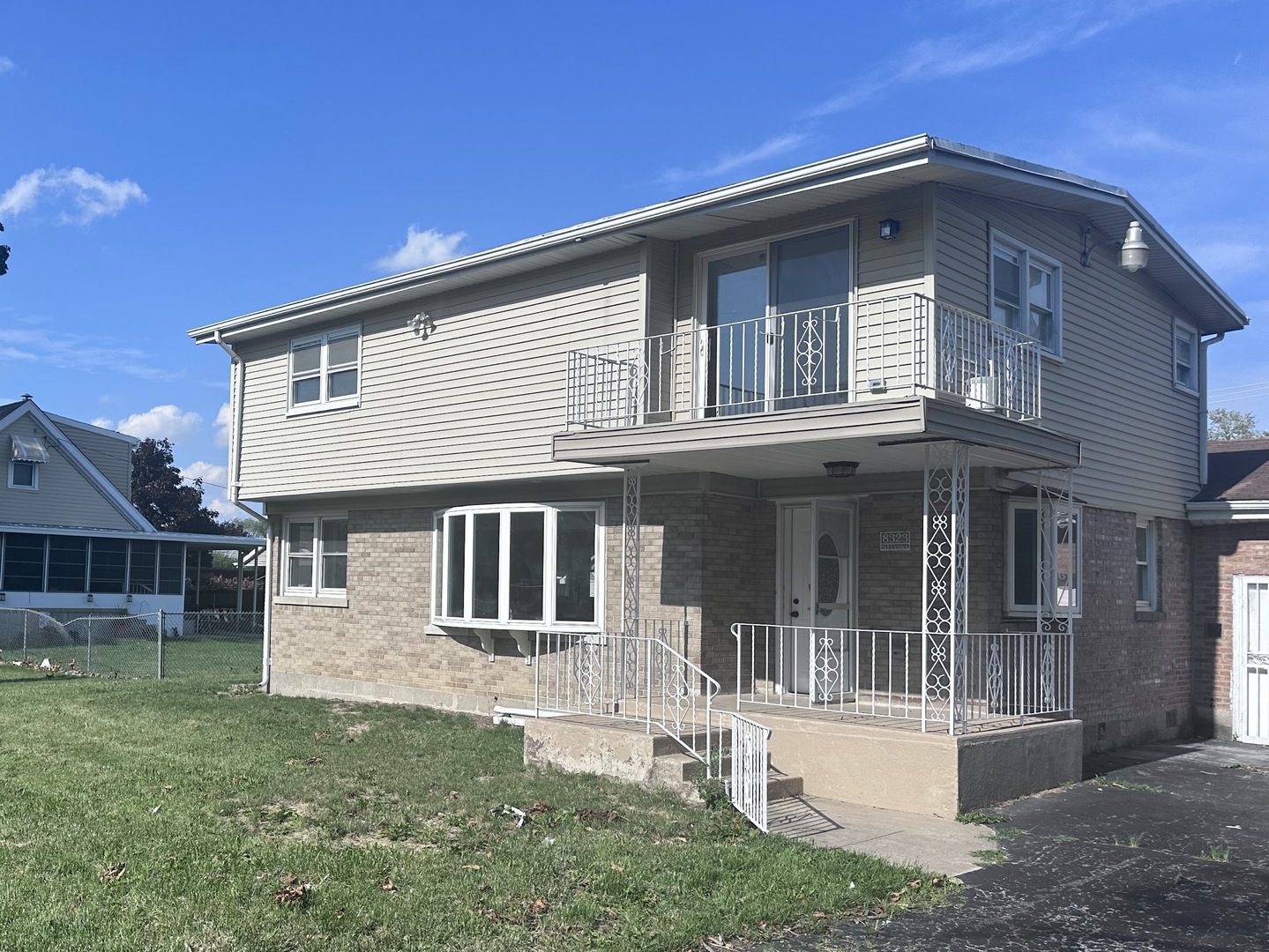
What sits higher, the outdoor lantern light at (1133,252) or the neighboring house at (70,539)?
the outdoor lantern light at (1133,252)

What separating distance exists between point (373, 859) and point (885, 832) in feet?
13.1

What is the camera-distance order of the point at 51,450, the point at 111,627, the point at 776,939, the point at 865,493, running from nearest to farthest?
the point at 776,939, the point at 865,493, the point at 111,627, the point at 51,450

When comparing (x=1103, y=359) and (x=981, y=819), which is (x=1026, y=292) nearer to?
(x=1103, y=359)

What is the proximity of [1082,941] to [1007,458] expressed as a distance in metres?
5.83

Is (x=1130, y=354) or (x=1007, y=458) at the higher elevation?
(x=1130, y=354)

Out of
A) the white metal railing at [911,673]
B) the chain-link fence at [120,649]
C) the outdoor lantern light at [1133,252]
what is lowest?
the chain-link fence at [120,649]

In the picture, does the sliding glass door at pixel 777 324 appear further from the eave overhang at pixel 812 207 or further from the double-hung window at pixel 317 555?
the double-hung window at pixel 317 555

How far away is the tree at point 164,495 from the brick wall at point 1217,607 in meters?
49.0

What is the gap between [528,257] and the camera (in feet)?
46.9

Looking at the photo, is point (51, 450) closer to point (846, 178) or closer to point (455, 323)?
point (455, 323)

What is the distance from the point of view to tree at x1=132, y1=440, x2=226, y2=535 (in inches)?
2237

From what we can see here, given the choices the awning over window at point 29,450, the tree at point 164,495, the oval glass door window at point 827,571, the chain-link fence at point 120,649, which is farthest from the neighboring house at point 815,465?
the tree at point 164,495

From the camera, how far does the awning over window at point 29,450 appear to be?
110 feet

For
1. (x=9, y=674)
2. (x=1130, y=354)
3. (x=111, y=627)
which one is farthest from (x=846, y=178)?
(x=111, y=627)
